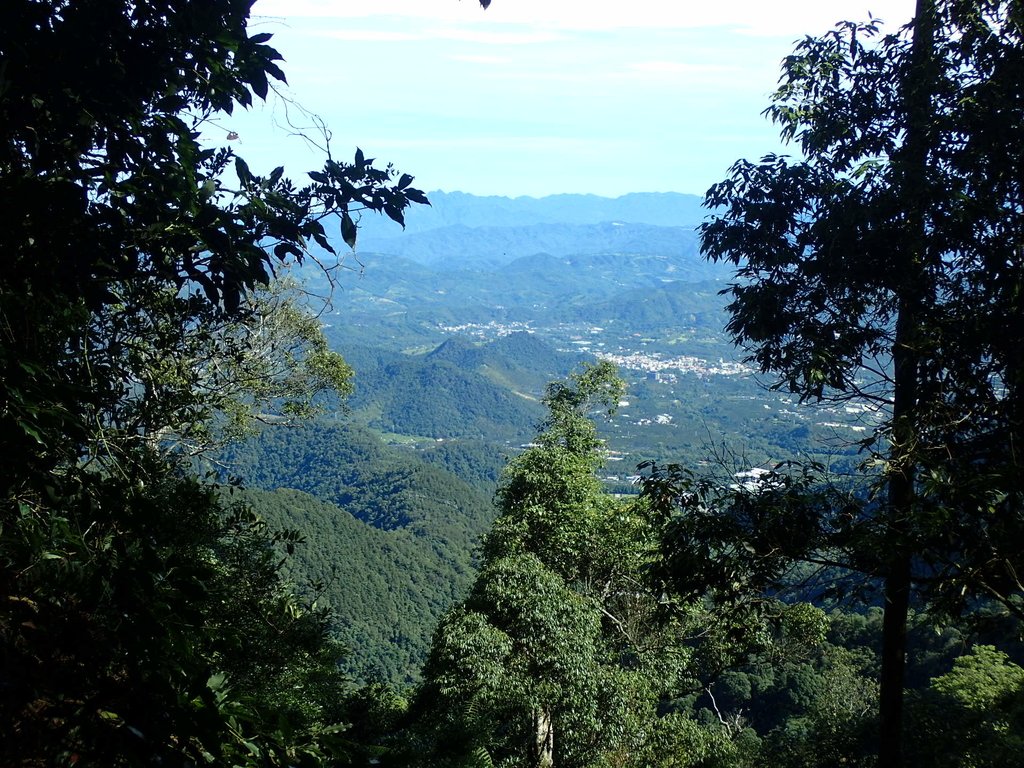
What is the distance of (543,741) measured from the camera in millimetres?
9305

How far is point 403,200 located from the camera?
2699 mm

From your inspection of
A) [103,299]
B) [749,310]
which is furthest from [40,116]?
[749,310]

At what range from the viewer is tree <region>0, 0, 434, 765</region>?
5.48 ft

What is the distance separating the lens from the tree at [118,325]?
65.8 inches

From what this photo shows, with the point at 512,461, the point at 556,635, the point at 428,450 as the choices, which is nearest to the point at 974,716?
the point at 556,635

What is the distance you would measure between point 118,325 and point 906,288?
432cm

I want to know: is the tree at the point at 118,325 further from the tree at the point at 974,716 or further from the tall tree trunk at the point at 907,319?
the tree at the point at 974,716

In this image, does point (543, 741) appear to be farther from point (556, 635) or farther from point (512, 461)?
point (512, 461)

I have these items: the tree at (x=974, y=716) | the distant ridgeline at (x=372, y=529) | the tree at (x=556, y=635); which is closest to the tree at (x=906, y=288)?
the tree at (x=556, y=635)

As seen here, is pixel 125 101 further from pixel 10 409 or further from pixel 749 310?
pixel 749 310

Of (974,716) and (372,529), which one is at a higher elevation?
(974,716)

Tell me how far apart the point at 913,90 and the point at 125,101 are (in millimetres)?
4352

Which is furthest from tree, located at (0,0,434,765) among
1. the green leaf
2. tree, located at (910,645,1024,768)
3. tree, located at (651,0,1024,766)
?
tree, located at (910,645,1024,768)

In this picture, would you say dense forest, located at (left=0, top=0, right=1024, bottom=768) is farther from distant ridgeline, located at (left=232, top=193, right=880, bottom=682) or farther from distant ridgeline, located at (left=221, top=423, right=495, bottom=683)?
distant ridgeline, located at (left=221, top=423, right=495, bottom=683)
